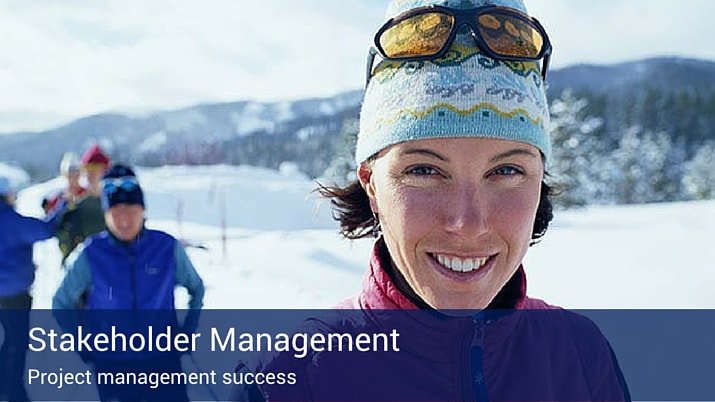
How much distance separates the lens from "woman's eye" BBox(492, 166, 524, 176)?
0.80 m

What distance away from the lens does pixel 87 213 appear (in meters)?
3.59

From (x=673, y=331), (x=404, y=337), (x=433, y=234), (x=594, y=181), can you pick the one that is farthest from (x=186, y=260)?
(x=594, y=181)

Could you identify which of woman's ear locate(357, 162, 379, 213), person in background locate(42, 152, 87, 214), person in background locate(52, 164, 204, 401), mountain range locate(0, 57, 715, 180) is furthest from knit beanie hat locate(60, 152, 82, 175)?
mountain range locate(0, 57, 715, 180)

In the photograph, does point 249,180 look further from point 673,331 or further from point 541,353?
point 541,353

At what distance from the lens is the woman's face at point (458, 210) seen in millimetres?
784

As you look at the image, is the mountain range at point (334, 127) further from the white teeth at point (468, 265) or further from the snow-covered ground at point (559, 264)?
the white teeth at point (468, 265)

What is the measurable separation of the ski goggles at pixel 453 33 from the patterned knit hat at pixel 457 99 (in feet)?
0.03

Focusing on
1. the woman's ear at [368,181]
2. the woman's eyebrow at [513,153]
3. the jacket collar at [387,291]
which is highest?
the woman's eyebrow at [513,153]

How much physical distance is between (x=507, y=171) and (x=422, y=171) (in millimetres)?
118

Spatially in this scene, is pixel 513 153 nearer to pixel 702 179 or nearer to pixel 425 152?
pixel 425 152

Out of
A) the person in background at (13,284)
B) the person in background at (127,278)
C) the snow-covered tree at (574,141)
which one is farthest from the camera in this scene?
the snow-covered tree at (574,141)

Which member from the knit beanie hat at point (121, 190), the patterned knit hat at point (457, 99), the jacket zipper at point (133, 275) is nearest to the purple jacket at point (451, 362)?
the patterned knit hat at point (457, 99)

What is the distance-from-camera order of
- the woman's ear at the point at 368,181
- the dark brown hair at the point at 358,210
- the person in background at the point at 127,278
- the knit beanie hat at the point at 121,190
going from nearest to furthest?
the woman's ear at the point at 368,181 < the dark brown hair at the point at 358,210 < the person in background at the point at 127,278 < the knit beanie hat at the point at 121,190

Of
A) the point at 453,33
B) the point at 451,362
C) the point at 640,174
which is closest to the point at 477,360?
the point at 451,362
